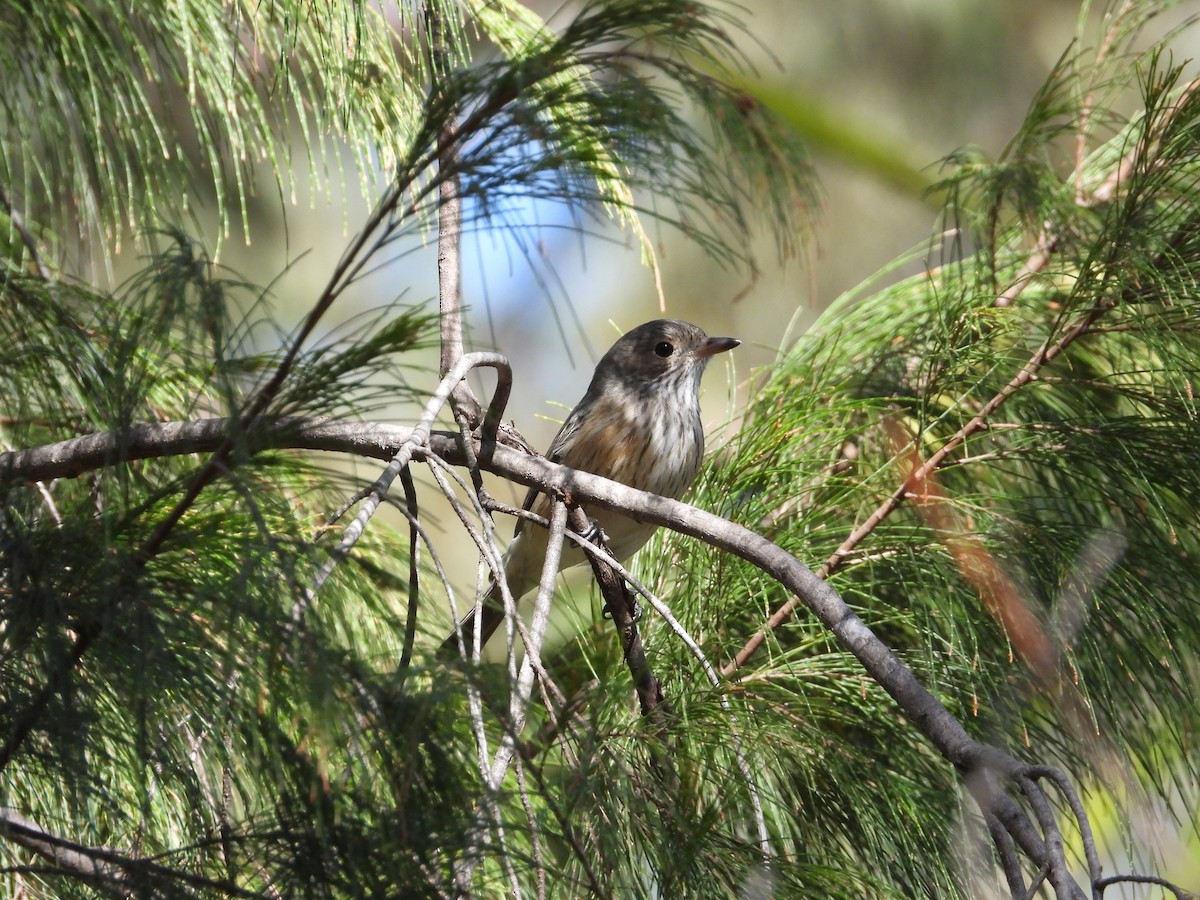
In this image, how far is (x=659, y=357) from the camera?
153 inches

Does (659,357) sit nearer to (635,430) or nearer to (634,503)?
(635,430)

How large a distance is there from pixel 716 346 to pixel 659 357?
0.19m

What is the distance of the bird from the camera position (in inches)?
139

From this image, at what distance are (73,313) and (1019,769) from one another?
1586mm

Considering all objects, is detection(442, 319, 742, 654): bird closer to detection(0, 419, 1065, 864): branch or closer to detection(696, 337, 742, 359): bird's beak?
detection(696, 337, 742, 359): bird's beak

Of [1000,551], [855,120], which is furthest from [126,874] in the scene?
[855,120]

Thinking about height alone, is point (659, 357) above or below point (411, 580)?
above

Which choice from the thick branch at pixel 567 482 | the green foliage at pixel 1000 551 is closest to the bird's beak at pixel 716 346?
the green foliage at pixel 1000 551

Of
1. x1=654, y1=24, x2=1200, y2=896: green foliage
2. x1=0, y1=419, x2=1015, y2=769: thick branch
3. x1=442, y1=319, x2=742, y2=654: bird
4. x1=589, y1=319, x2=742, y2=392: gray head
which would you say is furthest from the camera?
x1=589, y1=319, x2=742, y2=392: gray head

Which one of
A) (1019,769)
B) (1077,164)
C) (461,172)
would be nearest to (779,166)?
(461,172)

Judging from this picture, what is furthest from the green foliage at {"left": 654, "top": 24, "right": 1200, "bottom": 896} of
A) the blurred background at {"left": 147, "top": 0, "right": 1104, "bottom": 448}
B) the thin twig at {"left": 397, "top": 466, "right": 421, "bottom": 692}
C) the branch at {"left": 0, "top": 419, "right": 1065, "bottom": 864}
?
the blurred background at {"left": 147, "top": 0, "right": 1104, "bottom": 448}

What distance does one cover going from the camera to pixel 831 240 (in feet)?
29.6

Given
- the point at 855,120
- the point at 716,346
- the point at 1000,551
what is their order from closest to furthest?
the point at 1000,551, the point at 716,346, the point at 855,120

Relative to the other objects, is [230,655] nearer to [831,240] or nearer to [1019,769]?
[1019,769]
